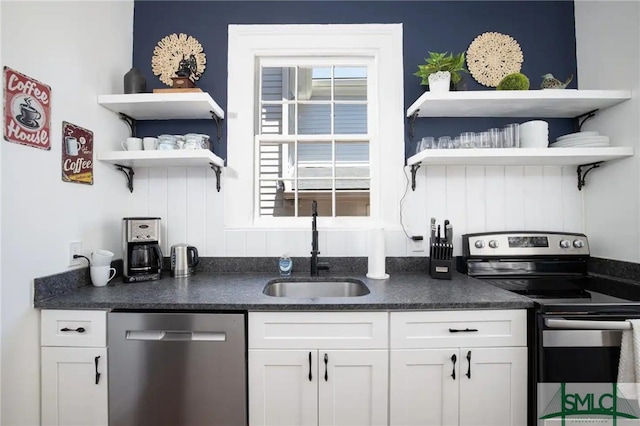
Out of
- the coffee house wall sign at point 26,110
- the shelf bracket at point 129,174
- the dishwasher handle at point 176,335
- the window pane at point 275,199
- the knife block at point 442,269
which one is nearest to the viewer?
the coffee house wall sign at point 26,110

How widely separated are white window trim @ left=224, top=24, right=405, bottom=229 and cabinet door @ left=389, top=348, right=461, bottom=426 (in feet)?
2.97

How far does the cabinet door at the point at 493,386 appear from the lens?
1.42 meters

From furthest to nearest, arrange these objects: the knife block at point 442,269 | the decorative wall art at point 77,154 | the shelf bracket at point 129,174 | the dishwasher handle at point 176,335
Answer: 1. the shelf bracket at point 129,174
2. the knife block at point 442,269
3. the decorative wall art at point 77,154
4. the dishwasher handle at point 176,335

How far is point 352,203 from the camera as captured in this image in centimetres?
224

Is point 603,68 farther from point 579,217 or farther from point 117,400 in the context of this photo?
point 117,400

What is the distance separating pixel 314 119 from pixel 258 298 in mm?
1365

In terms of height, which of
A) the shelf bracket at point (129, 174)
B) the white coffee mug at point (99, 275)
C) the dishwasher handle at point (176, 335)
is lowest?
the dishwasher handle at point (176, 335)

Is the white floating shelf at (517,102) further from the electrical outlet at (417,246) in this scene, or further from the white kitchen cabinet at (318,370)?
the white kitchen cabinet at (318,370)

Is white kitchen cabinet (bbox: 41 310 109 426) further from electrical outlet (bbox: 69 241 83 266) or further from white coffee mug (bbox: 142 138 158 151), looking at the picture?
white coffee mug (bbox: 142 138 158 151)

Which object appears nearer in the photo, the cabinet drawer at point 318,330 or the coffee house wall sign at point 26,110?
the coffee house wall sign at point 26,110

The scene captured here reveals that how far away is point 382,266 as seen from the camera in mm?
1916

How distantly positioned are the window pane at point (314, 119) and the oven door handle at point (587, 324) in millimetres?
1681

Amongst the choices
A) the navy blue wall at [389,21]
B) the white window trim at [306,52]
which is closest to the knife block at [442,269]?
the white window trim at [306,52]

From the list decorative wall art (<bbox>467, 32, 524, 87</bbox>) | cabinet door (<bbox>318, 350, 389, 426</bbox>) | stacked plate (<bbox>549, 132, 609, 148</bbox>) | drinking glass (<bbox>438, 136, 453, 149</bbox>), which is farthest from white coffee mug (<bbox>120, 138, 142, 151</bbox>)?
stacked plate (<bbox>549, 132, 609, 148</bbox>)
